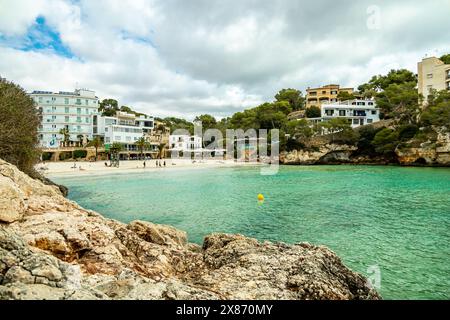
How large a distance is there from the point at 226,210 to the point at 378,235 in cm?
686

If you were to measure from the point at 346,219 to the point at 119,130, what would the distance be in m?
56.6

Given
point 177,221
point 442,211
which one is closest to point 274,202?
point 177,221

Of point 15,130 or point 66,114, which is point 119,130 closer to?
point 66,114

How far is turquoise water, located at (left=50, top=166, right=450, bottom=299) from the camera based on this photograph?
256 inches

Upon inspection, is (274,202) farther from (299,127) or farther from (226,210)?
(299,127)

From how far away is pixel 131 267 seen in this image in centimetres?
345

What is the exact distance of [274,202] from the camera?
15.1m

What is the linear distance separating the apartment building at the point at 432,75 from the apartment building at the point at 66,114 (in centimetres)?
6628

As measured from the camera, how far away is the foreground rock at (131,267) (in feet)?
7.50

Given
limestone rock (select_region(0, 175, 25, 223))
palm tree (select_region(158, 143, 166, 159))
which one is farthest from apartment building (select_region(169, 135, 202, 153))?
limestone rock (select_region(0, 175, 25, 223))

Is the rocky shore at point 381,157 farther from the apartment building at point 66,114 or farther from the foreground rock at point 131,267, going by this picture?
the apartment building at point 66,114

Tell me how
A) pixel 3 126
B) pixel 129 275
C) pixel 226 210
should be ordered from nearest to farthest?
1. pixel 129 275
2. pixel 3 126
3. pixel 226 210

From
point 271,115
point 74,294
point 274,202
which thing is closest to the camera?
point 74,294

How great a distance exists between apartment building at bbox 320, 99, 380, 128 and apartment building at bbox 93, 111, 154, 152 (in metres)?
43.0
